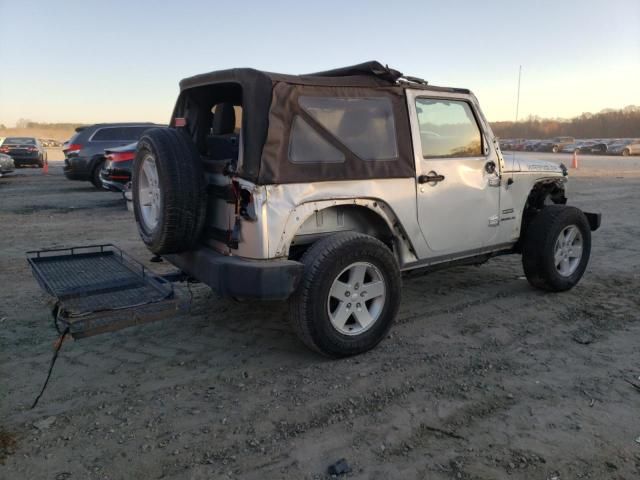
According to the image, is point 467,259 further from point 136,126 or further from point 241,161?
point 136,126

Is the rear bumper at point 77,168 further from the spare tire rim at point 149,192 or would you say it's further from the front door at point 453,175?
the front door at point 453,175

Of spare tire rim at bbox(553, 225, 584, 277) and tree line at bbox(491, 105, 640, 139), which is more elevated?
tree line at bbox(491, 105, 640, 139)

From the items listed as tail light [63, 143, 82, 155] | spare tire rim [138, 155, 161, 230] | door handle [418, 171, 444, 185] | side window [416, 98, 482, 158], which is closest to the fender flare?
door handle [418, 171, 444, 185]

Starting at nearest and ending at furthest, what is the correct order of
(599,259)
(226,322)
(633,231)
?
(226,322), (599,259), (633,231)

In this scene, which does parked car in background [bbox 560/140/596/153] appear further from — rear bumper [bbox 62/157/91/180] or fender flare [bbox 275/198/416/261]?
fender flare [bbox 275/198/416/261]

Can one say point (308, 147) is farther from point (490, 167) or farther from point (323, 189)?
point (490, 167)

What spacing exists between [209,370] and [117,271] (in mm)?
1137

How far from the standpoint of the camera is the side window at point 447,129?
14.5 feet

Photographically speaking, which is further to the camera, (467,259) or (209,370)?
(467,259)

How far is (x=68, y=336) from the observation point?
310 cm

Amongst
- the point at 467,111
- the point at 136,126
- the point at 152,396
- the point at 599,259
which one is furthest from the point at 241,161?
the point at 136,126

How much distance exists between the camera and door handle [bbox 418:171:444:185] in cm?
430

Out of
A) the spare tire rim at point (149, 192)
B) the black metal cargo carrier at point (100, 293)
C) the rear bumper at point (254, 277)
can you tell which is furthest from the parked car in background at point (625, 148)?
the black metal cargo carrier at point (100, 293)

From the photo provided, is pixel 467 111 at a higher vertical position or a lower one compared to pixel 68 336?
higher
